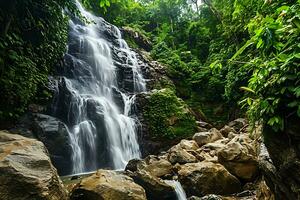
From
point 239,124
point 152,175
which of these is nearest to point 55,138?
point 152,175

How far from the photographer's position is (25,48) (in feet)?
30.9

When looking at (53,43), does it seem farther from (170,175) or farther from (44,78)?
(170,175)

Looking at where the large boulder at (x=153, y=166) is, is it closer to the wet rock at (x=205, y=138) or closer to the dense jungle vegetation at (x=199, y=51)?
the wet rock at (x=205, y=138)

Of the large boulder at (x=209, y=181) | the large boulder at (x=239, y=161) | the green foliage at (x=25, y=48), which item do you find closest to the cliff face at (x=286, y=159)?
the large boulder at (x=209, y=181)

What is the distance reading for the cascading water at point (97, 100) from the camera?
9.85 meters

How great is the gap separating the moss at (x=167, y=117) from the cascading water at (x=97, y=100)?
3.03ft

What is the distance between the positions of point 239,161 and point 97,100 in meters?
6.46

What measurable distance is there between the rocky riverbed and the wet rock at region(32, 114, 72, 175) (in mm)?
1515

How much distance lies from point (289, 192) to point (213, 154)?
17.2 ft

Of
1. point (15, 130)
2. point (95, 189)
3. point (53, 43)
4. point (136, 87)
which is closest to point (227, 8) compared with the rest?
point (136, 87)

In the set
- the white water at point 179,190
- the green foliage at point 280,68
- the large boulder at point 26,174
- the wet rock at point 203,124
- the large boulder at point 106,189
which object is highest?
the wet rock at point 203,124

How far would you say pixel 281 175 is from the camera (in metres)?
3.48

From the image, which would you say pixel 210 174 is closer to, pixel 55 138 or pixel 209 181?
pixel 209 181

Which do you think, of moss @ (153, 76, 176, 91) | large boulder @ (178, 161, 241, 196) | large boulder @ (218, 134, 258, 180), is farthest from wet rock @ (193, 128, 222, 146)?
moss @ (153, 76, 176, 91)
